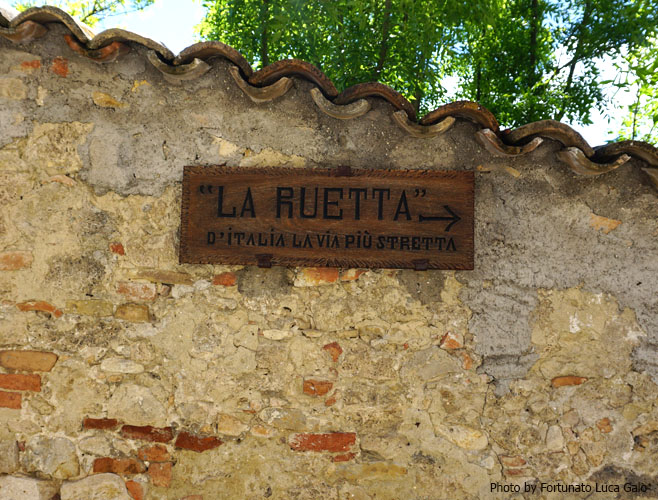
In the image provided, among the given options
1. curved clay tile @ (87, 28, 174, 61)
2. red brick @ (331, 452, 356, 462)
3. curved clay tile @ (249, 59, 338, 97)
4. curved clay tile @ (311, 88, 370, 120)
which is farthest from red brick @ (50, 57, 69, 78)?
red brick @ (331, 452, 356, 462)

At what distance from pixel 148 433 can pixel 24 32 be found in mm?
1953

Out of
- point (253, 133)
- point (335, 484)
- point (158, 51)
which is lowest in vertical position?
point (335, 484)

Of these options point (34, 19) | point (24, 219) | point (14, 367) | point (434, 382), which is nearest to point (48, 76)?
point (34, 19)

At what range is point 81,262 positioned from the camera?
2455 mm

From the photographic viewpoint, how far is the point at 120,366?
2.44 metres

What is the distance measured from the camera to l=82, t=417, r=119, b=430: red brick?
2.43m

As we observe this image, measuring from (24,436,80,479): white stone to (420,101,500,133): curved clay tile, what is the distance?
7.36 ft

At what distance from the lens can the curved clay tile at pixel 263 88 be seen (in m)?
2.35

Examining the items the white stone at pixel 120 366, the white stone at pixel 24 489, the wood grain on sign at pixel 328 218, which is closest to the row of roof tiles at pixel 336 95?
the wood grain on sign at pixel 328 218

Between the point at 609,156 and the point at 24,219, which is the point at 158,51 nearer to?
the point at 24,219

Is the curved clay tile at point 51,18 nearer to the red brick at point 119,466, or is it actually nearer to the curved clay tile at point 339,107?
the curved clay tile at point 339,107

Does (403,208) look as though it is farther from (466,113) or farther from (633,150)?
(633,150)

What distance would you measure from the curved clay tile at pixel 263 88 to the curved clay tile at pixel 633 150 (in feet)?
4.82

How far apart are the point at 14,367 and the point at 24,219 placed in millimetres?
699
